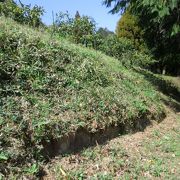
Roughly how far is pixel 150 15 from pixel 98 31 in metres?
3.24

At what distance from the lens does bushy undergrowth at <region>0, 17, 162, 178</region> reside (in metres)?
5.51

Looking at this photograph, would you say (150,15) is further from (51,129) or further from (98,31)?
(51,129)

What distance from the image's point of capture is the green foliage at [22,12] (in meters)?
10.6

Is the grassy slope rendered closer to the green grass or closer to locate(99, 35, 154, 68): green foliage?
the green grass

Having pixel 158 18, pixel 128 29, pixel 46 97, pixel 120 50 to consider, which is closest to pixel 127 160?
pixel 46 97

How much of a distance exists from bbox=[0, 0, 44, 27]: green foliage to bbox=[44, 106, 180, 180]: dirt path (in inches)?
194

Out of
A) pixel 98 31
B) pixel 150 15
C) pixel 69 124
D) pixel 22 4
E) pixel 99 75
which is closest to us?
pixel 69 124

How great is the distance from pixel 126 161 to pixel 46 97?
5.95 ft

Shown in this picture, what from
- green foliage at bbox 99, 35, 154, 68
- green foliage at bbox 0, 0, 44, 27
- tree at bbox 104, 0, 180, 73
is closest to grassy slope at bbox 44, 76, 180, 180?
tree at bbox 104, 0, 180, 73

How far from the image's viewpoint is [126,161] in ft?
22.1

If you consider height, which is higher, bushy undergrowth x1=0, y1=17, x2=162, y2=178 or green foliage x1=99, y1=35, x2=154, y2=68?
green foliage x1=99, y1=35, x2=154, y2=68

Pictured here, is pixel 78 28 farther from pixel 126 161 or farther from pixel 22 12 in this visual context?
pixel 126 161

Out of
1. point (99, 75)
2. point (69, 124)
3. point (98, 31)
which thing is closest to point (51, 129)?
point (69, 124)

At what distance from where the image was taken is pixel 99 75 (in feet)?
29.9
